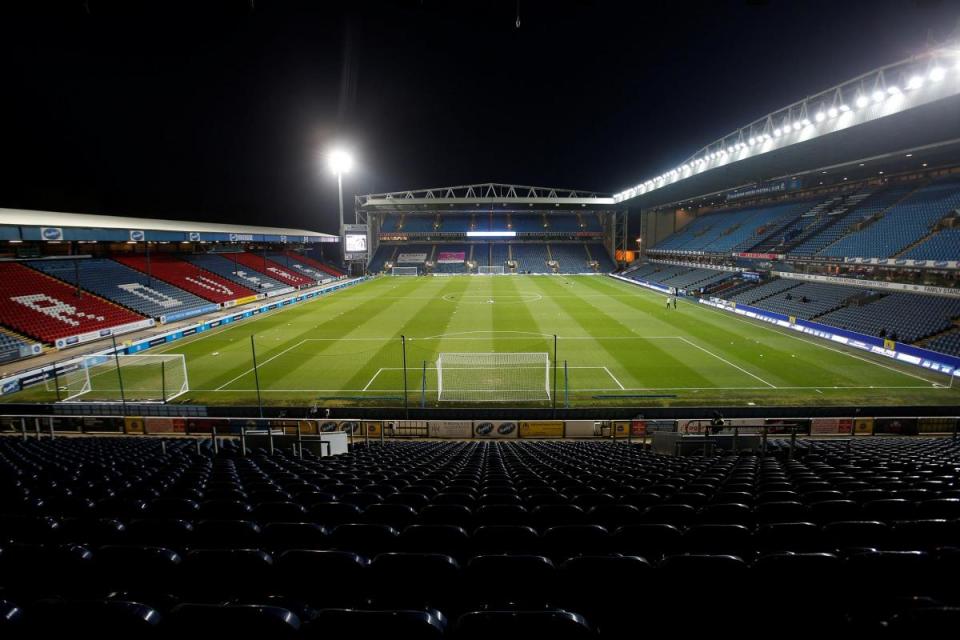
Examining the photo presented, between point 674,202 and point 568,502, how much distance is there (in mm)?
72076

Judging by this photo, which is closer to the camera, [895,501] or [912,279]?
[895,501]

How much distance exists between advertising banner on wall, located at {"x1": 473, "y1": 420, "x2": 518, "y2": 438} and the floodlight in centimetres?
5301

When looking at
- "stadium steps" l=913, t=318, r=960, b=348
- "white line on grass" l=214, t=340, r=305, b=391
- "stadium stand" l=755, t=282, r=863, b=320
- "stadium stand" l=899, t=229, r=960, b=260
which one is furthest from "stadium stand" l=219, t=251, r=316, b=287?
"stadium stand" l=899, t=229, r=960, b=260

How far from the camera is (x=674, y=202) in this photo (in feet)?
228

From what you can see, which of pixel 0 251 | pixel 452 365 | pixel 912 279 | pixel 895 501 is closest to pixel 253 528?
pixel 895 501

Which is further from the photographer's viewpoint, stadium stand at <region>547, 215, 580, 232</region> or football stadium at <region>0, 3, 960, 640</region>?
stadium stand at <region>547, 215, 580, 232</region>

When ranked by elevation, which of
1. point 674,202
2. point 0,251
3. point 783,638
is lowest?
point 783,638

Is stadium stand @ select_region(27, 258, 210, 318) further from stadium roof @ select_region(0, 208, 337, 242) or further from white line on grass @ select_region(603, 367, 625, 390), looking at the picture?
white line on grass @ select_region(603, 367, 625, 390)

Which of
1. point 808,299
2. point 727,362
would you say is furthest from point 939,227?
point 727,362

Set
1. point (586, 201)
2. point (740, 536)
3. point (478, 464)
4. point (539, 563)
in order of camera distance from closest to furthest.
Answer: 1. point (539, 563)
2. point (740, 536)
3. point (478, 464)
4. point (586, 201)

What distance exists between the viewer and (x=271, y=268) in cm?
5891

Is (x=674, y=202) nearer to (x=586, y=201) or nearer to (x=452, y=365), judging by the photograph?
(x=586, y=201)

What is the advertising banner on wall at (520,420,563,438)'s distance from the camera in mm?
17375

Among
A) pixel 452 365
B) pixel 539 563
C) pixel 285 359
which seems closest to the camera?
pixel 539 563
